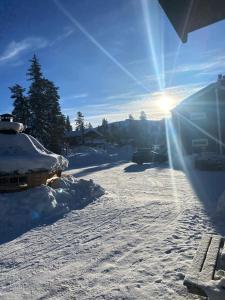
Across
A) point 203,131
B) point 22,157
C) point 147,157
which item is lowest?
point 147,157

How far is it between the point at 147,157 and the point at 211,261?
27875 mm

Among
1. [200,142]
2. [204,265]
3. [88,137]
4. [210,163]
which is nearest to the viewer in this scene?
[204,265]

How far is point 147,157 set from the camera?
106 ft

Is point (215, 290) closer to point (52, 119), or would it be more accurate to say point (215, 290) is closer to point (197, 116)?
point (197, 116)

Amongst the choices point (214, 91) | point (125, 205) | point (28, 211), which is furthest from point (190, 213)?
point (214, 91)

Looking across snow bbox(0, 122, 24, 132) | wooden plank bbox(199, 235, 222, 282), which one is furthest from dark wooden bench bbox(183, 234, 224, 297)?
snow bbox(0, 122, 24, 132)

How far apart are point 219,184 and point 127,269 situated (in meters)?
10.6

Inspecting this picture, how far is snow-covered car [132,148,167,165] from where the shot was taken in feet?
106

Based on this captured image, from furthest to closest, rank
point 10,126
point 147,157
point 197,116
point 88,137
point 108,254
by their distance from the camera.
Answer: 1. point 88,137
2. point 197,116
3. point 147,157
4. point 10,126
5. point 108,254

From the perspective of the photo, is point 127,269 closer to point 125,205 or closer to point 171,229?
point 171,229

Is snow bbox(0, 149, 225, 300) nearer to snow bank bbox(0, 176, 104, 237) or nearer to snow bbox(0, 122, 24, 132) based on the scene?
snow bank bbox(0, 176, 104, 237)

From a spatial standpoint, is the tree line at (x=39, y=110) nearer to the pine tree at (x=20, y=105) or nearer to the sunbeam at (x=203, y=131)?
the pine tree at (x=20, y=105)

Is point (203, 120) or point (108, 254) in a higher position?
point (203, 120)

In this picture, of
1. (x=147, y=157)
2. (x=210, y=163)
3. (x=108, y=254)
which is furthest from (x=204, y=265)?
(x=147, y=157)
